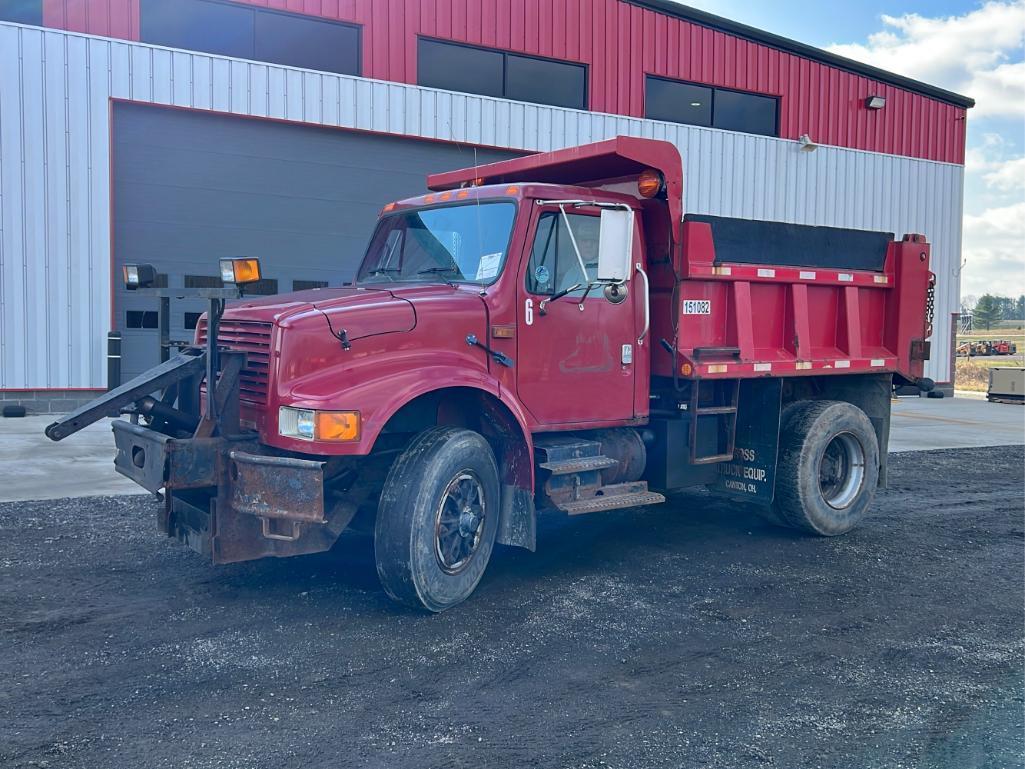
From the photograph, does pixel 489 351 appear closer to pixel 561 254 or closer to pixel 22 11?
pixel 561 254

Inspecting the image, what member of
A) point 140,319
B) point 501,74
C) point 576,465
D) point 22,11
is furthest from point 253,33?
point 576,465

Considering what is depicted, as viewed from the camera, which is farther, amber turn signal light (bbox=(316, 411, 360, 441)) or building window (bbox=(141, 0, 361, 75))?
building window (bbox=(141, 0, 361, 75))

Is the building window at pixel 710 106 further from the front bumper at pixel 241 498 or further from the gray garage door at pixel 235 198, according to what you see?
the front bumper at pixel 241 498

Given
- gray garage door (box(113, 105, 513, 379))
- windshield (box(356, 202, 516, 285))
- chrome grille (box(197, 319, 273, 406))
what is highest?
gray garage door (box(113, 105, 513, 379))

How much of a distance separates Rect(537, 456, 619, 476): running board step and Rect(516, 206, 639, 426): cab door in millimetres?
272

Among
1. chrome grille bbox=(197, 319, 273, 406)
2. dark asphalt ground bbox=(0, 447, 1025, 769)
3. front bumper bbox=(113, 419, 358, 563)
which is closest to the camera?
dark asphalt ground bbox=(0, 447, 1025, 769)

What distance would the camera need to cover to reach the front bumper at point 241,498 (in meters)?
4.55

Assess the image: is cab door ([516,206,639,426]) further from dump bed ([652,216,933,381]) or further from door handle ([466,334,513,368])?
dump bed ([652,216,933,381])

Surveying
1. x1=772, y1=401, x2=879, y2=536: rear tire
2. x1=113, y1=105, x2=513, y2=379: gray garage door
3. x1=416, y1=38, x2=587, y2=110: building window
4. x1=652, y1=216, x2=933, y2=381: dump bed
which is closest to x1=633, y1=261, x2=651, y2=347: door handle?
x1=652, y1=216, x2=933, y2=381: dump bed

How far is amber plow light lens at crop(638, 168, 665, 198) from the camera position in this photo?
6.42 meters

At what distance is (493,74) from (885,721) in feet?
46.9

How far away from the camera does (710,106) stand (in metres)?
18.8

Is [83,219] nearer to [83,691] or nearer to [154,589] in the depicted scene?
[154,589]

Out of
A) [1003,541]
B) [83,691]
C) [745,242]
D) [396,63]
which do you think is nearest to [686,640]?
[83,691]
